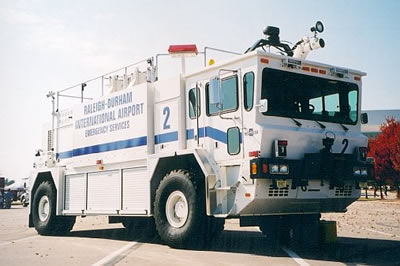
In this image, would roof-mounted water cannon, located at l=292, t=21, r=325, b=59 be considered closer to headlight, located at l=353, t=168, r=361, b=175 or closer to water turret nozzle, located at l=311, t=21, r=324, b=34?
water turret nozzle, located at l=311, t=21, r=324, b=34

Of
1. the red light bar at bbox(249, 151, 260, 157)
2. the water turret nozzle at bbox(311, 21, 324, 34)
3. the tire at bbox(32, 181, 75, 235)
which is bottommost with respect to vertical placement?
the tire at bbox(32, 181, 75, 235)

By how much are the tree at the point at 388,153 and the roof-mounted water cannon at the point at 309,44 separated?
25076mm

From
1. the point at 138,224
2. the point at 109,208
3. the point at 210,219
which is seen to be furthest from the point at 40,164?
the point at 210,219

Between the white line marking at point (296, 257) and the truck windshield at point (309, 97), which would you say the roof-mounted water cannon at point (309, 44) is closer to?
the truck windshield at point (309, 97)

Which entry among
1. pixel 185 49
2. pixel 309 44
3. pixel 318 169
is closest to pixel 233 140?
pixel 318 169

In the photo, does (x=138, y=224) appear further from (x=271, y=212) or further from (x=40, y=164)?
(x=271, y=212)

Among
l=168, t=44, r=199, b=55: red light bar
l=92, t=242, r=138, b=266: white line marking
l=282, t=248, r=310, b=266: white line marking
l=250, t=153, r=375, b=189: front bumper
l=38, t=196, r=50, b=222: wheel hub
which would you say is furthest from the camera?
l=38, t=196, r=50, b=222: wheel hub

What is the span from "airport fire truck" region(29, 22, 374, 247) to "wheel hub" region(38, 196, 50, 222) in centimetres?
293

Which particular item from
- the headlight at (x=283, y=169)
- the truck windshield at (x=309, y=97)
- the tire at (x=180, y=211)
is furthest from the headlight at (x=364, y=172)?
the tire at (x=180, y=211)

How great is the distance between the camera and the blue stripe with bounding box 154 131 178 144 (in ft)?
34.2

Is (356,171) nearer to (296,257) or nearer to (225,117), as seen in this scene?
(296,257)

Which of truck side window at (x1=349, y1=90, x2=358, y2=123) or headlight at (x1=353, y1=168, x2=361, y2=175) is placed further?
truck side window at (x1=349, y1=90, x2=358, y2=123)

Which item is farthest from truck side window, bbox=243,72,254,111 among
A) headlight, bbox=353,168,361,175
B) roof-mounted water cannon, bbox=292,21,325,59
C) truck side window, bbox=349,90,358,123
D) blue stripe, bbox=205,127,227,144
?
truck side window, bbox=349,90,358,123

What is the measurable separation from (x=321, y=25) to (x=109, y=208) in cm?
655
